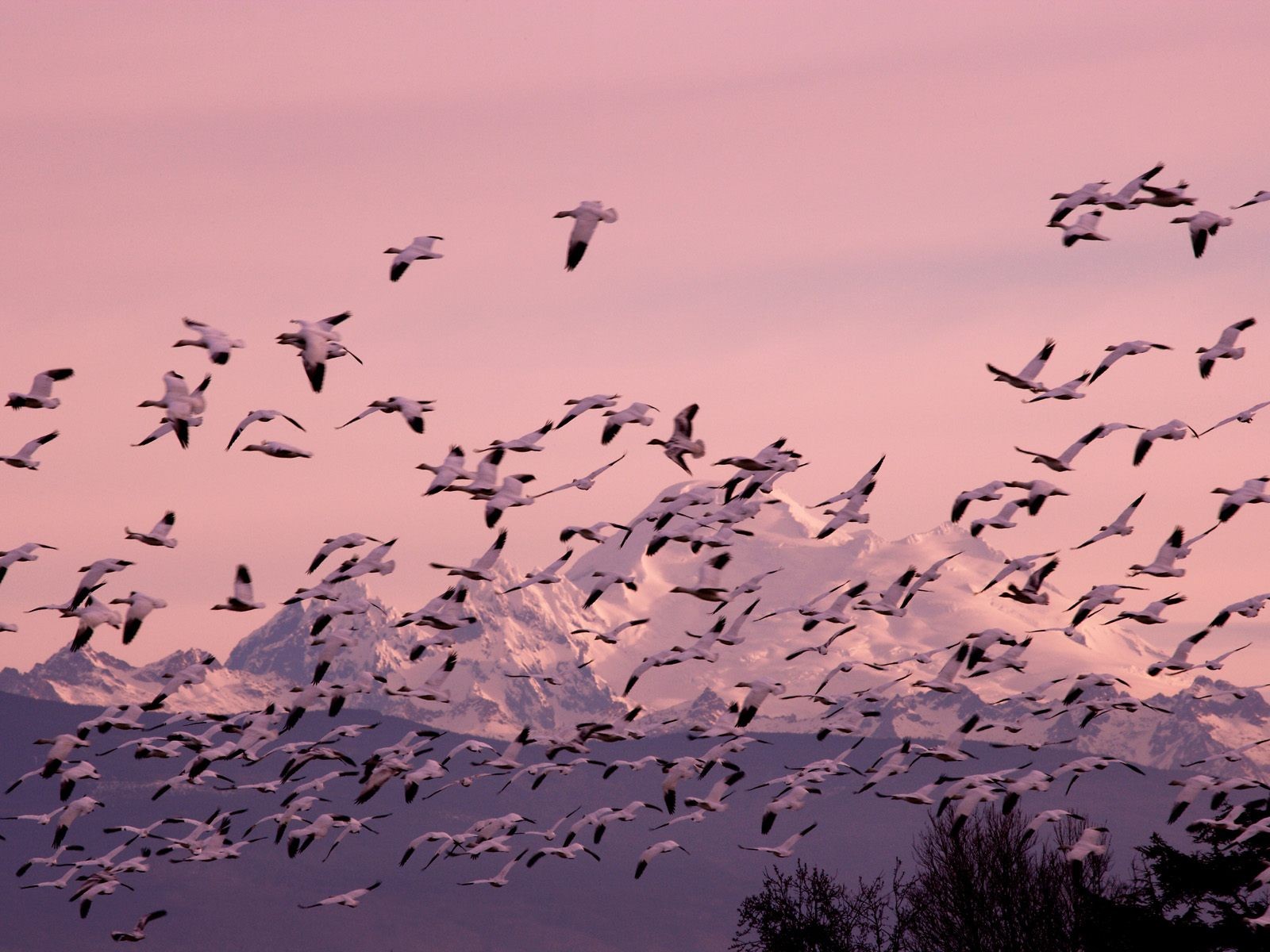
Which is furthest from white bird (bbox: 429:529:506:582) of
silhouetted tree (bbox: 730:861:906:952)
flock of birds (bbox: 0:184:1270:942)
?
silhouetted tree (bbox: 730:861:906:952)

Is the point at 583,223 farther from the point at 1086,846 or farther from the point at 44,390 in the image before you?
the point at 1086,846

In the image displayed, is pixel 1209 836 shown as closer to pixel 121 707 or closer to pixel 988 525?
pixel 988 525

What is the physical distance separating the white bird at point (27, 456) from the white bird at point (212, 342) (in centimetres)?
588

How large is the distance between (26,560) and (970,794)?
2398 centimetres

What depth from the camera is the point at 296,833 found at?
55469mm

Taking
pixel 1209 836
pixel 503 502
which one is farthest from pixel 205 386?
pixel 1209 836

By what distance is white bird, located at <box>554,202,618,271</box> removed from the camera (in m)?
37.5

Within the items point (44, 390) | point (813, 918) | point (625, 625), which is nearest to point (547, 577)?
point (625, 625)

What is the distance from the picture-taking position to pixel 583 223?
37.6 metres

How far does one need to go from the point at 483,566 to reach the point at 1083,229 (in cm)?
1713

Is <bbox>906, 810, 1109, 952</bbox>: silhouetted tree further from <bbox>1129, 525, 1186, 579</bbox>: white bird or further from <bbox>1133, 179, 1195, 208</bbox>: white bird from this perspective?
<bbox>1133, 179, 1195, 208</bbox>: white bird

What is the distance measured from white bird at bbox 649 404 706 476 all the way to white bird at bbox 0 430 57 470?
14.3 meters

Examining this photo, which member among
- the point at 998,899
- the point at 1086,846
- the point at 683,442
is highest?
the point at 683,442

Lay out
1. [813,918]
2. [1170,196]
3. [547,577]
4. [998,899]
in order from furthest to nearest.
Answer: [813,918], [998,899], [547,577], [1170,196]
